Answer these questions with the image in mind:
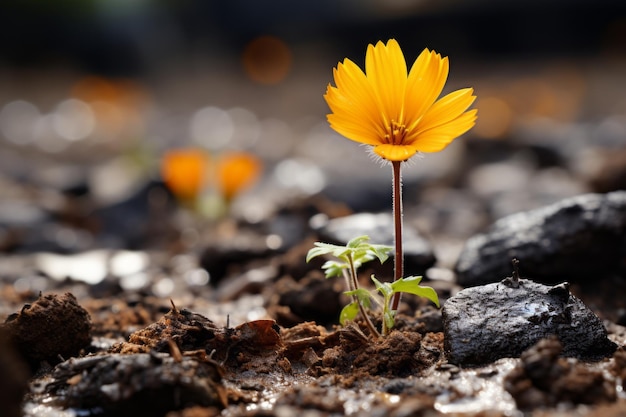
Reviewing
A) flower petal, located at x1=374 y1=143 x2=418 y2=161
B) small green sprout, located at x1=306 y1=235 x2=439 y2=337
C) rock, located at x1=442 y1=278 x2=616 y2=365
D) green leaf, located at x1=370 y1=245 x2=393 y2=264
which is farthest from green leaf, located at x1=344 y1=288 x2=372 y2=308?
flower petal, located at x1=374 y1=143 x2=418 y2=161

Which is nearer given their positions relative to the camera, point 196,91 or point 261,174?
point 261,174

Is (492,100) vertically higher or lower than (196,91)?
lower

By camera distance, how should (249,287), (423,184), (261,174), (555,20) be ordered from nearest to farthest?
(249,287), (423,184), (261,174), (555,20)

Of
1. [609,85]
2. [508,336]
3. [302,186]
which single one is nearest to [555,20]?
[609,85]

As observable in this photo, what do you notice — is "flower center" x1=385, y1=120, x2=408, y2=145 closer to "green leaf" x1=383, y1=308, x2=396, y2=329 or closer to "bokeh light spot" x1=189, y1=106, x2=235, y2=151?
"green leaf" x1=383, y1=308, x2=396, y2=329

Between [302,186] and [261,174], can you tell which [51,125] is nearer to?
[261,174]

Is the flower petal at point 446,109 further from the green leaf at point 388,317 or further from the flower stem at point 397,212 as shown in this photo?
the green leaf at point 388,317
